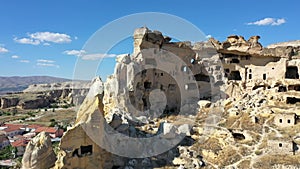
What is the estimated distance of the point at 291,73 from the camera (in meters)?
31.4

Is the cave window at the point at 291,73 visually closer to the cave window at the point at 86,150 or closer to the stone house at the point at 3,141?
the cave window at the point at 86,150

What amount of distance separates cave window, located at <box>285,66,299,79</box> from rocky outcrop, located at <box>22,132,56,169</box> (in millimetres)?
26029

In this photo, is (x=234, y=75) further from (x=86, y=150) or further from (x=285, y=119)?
(x=86, y=150)

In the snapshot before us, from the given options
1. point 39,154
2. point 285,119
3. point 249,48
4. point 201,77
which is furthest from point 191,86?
point 39,154

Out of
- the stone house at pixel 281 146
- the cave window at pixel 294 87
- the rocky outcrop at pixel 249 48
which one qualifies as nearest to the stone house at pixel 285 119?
the stone house at pixel 281 146

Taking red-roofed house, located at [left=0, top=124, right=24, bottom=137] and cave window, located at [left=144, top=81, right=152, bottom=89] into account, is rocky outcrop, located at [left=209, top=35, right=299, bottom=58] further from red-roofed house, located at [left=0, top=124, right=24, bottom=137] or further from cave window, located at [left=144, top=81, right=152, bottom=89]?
red-roofed house, located at [left=0, top=124, right=24, bottom=137]

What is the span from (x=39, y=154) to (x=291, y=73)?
27.5 m

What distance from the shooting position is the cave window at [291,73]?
3106 centimetres

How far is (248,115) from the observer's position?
79.6 ft

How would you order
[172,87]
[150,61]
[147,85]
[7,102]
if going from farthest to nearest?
[7,102], [172,87], [147,85], [150,61]

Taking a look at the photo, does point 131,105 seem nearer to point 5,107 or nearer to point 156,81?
point 156,81

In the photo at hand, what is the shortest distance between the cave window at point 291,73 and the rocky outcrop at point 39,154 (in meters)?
26.0

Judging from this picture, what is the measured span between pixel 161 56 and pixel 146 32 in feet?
11.4

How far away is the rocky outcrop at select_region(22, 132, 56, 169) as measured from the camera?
56.0 feet
